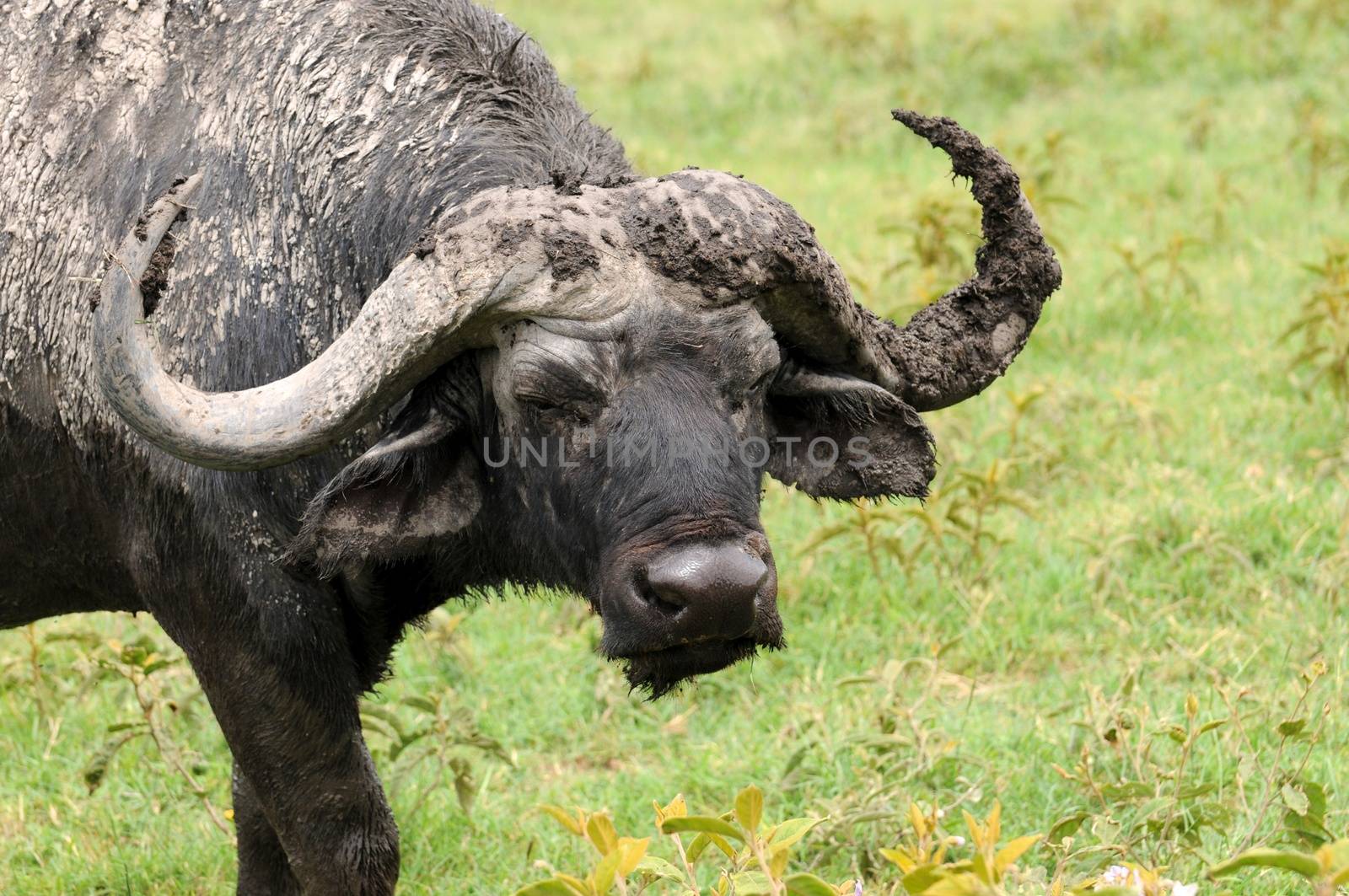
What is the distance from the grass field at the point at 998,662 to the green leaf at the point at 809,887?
2.73 ft

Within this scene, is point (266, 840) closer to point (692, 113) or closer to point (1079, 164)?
point (1079, 164)

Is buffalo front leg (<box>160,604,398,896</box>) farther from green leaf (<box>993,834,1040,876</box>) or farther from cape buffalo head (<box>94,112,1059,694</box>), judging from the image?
green leaf (<box>993,834,1040,876</box>)

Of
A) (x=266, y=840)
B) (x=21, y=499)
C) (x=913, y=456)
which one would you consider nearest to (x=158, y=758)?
(x=266, y=840)

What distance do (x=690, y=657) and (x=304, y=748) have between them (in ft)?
3.31

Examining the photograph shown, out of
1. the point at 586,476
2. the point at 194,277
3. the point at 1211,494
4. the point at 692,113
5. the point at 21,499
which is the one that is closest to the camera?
the point at 586,476

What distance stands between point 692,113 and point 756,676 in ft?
20.9

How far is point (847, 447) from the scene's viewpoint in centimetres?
359

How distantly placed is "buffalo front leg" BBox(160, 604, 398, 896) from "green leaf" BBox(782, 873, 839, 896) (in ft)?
4.99

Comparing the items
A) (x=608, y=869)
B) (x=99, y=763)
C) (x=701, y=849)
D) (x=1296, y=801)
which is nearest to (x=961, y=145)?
(x=1296, y=801)

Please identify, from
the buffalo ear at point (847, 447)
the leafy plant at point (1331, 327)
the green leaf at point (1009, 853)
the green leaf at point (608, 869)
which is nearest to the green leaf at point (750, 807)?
the green leaf at point (608, 869)

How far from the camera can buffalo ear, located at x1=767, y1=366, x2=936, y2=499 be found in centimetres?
354

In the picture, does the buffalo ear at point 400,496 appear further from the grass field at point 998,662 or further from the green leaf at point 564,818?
the green leaf at point 564,818

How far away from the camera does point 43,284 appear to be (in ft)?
12.1

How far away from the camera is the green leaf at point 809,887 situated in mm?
2346
